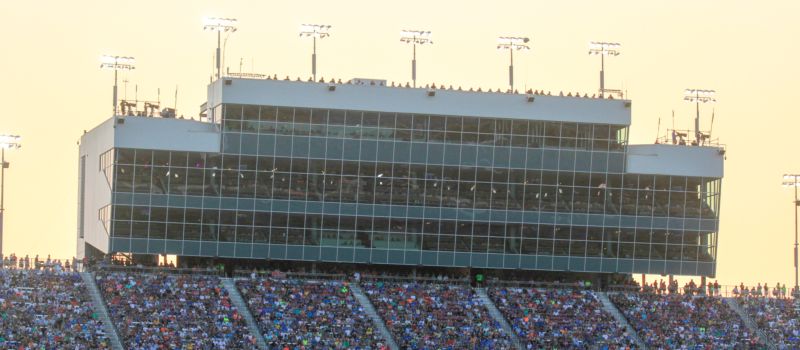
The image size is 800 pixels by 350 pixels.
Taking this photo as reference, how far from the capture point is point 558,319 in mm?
117438

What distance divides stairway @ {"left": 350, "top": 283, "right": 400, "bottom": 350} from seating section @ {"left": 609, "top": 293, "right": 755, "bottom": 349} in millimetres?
13936

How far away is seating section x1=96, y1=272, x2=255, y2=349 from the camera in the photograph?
4208 inches

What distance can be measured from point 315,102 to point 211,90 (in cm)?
612

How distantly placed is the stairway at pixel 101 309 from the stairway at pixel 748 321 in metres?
35.0

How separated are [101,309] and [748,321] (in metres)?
35.7

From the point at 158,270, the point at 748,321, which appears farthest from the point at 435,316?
the point at 748,321

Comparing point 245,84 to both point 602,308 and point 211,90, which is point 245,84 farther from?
point 602,308

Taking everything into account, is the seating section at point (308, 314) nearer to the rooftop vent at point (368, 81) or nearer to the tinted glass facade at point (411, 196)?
the tinted glass facade at point (411, 196)

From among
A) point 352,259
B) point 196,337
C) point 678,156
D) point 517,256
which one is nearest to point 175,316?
point 196,337

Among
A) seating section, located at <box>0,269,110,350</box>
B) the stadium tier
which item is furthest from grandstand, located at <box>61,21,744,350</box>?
seating section, located at <box>0,269,110,350</box>

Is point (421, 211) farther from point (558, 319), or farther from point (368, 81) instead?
point (558, 319)

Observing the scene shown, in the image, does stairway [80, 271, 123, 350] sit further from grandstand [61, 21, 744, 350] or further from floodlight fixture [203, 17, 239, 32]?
floodlight fixture [203, 17, 239, 32]

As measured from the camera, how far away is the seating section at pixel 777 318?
11944 centimetres

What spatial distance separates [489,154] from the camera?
123m
